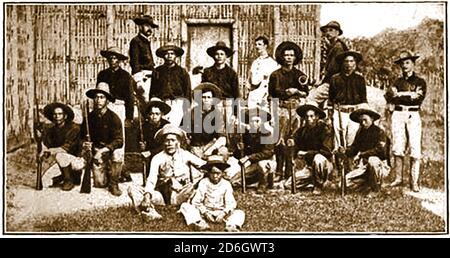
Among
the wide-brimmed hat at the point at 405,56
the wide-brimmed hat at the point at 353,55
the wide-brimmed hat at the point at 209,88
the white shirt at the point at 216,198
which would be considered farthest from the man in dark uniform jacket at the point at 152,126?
the wide-brimmed hat at the point at 405,56

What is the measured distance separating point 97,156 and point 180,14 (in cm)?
163

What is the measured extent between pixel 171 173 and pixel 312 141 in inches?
56.3

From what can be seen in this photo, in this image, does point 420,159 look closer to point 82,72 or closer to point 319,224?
point 319,224

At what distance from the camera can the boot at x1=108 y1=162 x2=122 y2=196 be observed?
18.8 feet

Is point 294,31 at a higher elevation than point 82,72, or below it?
higher

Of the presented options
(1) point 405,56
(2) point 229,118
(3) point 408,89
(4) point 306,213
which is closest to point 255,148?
(2) point 229,118

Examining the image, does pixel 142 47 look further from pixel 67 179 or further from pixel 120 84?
pixel 67 179

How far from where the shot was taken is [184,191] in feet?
19.0

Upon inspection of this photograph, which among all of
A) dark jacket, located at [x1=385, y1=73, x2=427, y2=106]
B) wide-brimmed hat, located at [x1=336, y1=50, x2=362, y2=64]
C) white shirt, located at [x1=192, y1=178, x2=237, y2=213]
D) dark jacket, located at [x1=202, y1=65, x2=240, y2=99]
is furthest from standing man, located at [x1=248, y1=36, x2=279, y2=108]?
dark jacket, located at [x1=385, y1=73, x2=427, y2=106]

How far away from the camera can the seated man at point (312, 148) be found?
5758 mm

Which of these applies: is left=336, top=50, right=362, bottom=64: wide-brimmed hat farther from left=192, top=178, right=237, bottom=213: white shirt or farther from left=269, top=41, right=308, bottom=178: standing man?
left=192, top=178, right=237, bottom=213: white shirt

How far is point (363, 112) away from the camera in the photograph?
18.9 feet

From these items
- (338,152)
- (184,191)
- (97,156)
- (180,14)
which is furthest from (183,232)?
(180,14)
